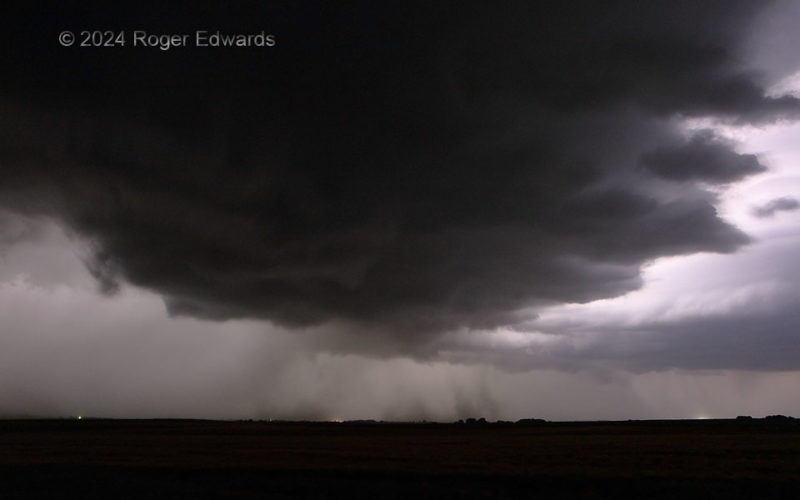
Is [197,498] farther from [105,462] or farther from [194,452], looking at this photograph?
[194,452]

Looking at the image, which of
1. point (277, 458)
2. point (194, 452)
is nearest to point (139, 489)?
point (277, 458)

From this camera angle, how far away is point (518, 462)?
159 ft

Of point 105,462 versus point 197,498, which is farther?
point 105,462

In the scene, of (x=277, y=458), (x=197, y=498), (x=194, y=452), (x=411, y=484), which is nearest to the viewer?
(x=197, y=498)

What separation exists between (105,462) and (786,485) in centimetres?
4790

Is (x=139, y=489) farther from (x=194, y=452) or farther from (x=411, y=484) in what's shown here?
(x=194, y=452)

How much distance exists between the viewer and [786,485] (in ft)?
116

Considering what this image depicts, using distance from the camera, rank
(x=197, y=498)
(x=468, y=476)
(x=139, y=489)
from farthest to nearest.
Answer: (x=468, y=476)
(x=139, y=489)
(x=197, y=498)

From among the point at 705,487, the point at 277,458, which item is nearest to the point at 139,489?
the point at 277,458

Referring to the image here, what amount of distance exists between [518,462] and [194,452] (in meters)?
31.5

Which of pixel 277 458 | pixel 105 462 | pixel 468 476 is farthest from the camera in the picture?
pixel 277 458

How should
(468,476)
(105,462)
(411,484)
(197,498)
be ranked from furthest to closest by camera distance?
(105,462) < (468,476) < (411,484) < (197,498)

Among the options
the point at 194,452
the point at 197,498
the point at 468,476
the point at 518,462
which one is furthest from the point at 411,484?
the point at 194,452

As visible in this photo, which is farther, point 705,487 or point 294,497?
point 705,487
